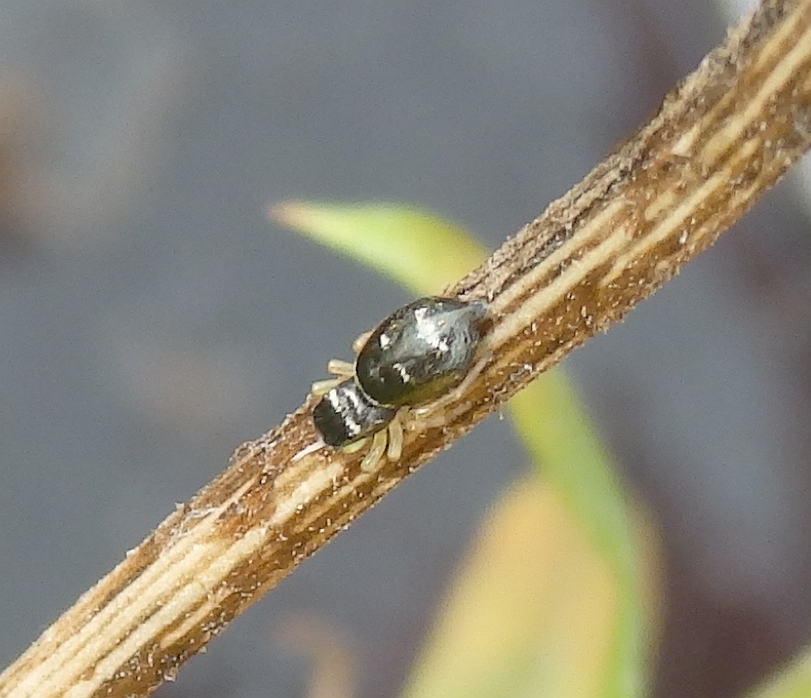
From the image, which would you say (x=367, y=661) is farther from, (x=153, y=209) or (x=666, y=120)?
(x=666, y=120)

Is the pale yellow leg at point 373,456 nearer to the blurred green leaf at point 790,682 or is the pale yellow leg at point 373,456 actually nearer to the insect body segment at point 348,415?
the insect body segment at point 348,415

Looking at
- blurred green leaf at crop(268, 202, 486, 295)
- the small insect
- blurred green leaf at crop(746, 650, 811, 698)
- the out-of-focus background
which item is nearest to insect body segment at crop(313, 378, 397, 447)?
the small insect

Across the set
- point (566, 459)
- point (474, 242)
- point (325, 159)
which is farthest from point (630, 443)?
point (325, 159)

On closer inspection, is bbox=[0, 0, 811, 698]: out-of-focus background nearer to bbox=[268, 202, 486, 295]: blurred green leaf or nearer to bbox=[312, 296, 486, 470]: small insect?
bbox=[268, 202, 486, 295]: blurred green leaf

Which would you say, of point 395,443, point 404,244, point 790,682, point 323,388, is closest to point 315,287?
point 404,244

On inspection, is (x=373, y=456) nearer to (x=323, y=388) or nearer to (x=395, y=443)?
(x=395, y=443)
